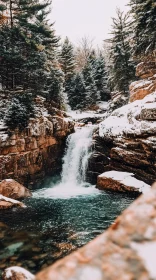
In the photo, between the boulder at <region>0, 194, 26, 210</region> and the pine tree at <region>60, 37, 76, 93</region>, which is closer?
the boulder at <region>0, 194, 26, 210</region>

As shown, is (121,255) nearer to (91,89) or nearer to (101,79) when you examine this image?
(91,89)

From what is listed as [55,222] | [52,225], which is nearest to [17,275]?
[52,225]

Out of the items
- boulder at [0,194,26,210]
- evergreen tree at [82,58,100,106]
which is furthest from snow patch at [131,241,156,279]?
evergreen tree at [82,58,100,106]

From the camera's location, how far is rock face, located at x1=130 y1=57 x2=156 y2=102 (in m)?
18.7

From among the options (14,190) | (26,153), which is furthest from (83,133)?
(14,190)

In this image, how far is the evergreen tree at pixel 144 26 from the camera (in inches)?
675

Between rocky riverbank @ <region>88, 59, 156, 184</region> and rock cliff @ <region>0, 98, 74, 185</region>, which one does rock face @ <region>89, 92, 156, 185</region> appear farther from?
rock cliff @ <region>0, 98, 74, 185</region>

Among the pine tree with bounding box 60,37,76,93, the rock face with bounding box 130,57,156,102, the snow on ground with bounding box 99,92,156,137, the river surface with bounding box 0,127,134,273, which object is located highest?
the pine tree with bounding box 60,37,76,93

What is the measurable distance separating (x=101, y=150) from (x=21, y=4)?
17.7 meters

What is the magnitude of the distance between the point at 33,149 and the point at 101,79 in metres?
27.4

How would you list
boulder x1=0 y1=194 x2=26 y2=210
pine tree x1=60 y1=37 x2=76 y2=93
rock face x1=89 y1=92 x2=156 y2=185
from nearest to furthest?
1. boulder x1=0 y1=194 x2=26 y2=210
2. rock face x1=89 y1=92 x2=156 y2=185
3. pine tree x1=60 y1=37 x2=76 y2=93

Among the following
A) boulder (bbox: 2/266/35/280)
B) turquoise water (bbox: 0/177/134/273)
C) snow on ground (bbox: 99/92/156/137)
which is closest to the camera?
boulder (bbox: 2/266/35/280)

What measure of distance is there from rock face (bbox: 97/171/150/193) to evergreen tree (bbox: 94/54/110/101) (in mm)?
27675

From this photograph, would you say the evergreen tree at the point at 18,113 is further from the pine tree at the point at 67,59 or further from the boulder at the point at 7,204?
the pine tree at the point at 67,59
